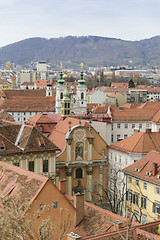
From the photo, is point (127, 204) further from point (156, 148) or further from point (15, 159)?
point (15, 159)

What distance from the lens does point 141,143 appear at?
5950 cm

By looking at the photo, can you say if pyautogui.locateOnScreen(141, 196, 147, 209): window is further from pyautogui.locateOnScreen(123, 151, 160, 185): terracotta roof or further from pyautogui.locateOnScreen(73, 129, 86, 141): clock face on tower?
pyautogui.locateOnScreen(73, 129, 86, 141): clock face on tower

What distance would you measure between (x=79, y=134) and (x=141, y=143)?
914 centimetres

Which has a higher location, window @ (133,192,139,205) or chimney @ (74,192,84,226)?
chimney @ (74,192,84,226)

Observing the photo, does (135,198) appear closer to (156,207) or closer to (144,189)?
(144,189)

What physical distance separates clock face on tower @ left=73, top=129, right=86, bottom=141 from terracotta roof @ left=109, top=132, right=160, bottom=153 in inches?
207

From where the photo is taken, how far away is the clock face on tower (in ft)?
201

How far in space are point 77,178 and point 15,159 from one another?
13.7m

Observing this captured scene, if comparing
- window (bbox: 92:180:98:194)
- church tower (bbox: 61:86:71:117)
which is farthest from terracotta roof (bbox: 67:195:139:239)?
church tower (bbox: 61:86:71:117)

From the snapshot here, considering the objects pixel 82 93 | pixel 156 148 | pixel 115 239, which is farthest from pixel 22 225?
pixel 82 93

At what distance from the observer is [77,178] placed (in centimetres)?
6288

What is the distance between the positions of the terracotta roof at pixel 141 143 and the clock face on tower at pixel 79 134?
5262mm

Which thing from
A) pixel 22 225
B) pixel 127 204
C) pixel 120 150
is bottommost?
pixel 127 204

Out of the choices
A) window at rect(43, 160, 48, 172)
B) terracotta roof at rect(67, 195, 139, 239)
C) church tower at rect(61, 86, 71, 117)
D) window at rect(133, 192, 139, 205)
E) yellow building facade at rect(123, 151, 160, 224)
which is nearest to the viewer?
terracotta roof at rect(67, 195, 139, 239)
